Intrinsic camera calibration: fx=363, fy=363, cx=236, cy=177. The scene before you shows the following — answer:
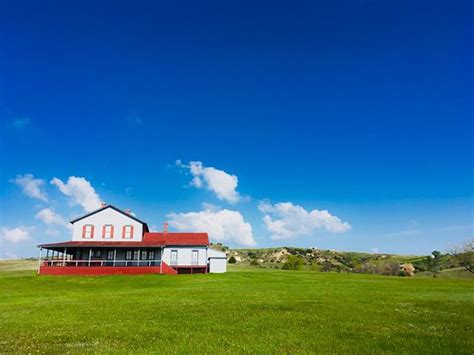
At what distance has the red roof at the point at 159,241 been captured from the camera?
4856 cm

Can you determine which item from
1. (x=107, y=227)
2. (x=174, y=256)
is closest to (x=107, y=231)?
(x=107, y=227)

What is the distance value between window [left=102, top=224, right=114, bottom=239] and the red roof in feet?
3.62

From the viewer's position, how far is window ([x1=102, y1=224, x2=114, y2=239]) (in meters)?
52.3

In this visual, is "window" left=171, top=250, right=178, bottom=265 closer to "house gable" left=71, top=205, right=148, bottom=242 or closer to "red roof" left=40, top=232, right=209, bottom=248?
"red roof" left=40, top=232, right=209, bottom=248

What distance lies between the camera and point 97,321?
14.0 metres

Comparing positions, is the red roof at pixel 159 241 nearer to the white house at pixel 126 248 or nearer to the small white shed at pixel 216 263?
the white house at pixel 126 248

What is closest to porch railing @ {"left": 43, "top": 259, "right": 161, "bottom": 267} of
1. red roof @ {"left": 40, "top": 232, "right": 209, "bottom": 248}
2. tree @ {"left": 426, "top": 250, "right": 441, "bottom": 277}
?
red roof @ {"left": 40, "top": 232, "right": 209, "bottom": 248}

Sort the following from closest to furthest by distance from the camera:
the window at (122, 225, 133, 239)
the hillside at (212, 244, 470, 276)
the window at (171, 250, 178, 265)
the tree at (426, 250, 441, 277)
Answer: the window at (122, 225, 133, 239) < the window at (171, 250, 178, 265) < the tree at (426, 250, 441, 277) < the hillside at (212, 244, 470, 276)

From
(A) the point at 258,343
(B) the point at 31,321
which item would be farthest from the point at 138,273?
(A) the point at 258,343

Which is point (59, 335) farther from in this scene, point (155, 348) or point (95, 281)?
point (95, 281)

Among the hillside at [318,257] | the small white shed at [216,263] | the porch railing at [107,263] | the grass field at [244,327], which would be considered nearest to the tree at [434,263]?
the hillside at [318,257]

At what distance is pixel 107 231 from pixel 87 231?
2.83 meters

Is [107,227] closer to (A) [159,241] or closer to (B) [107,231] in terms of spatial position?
(B) [107,231]

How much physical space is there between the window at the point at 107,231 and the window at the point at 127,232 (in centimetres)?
166
